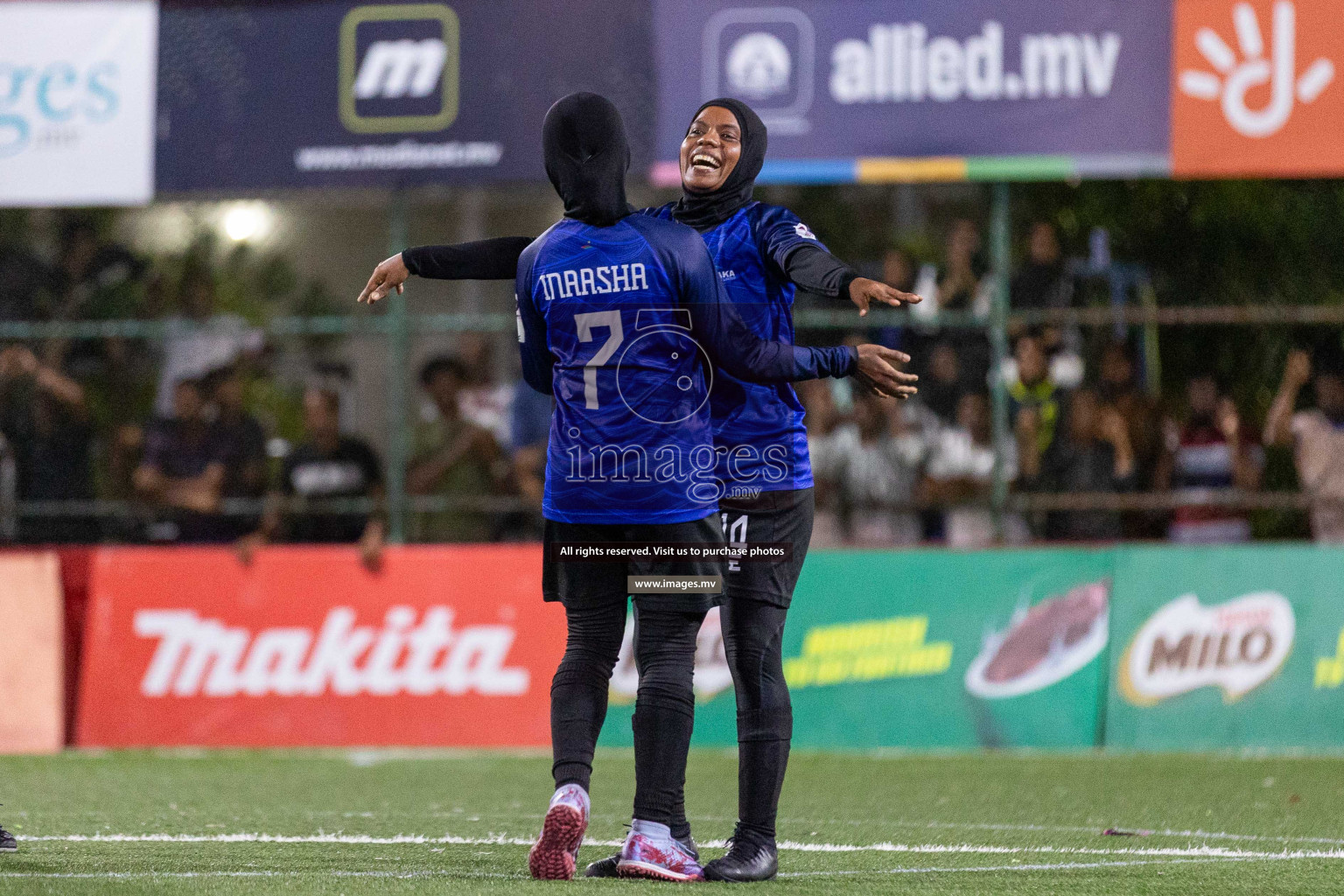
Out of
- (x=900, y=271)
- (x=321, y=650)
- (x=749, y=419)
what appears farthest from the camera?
(x=900, y=271)

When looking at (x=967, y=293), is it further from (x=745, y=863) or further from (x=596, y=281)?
(x=745, y=863)

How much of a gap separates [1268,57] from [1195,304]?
1716 mm

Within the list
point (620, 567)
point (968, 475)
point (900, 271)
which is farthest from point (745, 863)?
point (900, 271)

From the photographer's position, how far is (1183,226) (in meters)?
11.6

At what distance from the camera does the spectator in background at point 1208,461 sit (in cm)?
1050

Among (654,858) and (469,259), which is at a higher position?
(469,259)

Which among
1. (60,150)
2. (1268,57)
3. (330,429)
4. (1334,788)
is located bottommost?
(1334,788)

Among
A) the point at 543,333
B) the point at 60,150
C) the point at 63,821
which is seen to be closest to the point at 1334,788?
the point at 543,333

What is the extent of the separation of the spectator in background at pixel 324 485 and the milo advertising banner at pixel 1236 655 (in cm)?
432

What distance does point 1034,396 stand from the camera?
10609mm

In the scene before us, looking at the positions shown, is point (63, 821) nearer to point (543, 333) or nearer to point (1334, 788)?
point (543, 333)

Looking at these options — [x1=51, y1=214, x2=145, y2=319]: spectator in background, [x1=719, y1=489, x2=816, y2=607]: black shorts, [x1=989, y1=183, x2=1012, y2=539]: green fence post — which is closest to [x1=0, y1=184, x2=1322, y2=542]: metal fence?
[x1=989, y1=183, x2=1012, y2=539]: green fence post

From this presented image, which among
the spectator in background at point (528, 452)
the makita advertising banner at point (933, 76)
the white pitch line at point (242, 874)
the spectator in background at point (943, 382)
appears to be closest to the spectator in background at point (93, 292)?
the spectator in background at point (528, 452)

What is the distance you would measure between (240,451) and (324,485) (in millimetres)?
599
